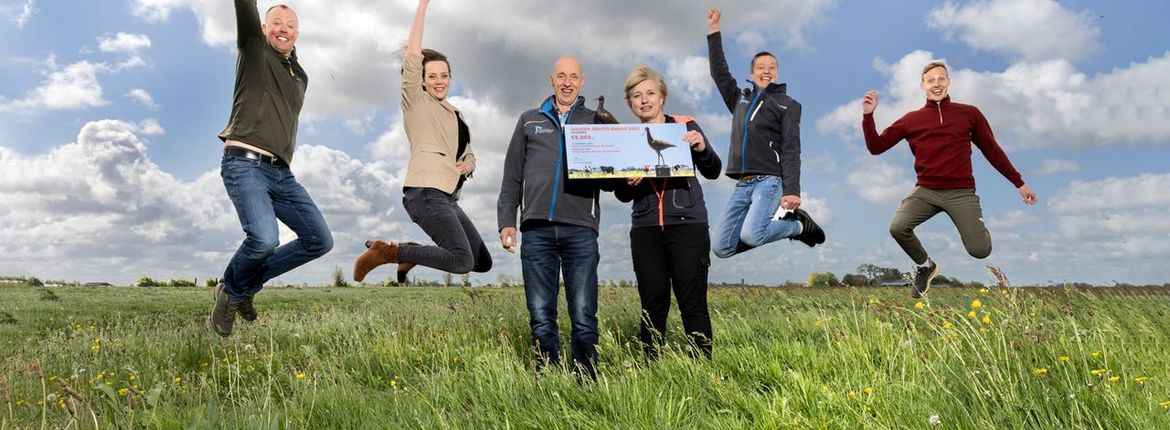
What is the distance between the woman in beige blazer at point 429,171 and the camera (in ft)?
20.3

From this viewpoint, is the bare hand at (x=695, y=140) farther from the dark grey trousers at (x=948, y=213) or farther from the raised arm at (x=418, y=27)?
the dark grey trousers at (x=948, y=213)

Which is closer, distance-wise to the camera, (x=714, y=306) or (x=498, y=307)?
(x=498, y=307)

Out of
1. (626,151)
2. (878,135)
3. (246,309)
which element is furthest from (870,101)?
(246,309)

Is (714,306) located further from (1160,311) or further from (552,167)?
(552,167)

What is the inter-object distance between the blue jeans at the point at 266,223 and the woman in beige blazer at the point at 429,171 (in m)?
0.52

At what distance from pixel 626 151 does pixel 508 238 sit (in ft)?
3.46

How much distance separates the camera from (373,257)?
21.2 ft

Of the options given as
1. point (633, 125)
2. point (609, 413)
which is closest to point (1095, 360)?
point (609, 413)

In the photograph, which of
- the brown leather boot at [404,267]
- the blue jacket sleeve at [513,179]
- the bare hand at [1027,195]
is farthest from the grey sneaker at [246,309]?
the bare hand at [1027,195]

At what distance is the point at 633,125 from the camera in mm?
5500

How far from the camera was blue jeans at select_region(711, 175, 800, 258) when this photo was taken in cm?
657

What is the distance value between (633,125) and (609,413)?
2.32 meters

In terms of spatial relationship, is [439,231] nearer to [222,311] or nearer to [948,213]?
[222,311]

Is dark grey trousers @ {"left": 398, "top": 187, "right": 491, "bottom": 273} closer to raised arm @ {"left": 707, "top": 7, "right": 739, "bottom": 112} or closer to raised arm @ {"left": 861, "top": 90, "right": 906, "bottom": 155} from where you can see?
raised arm @ {"left": 707, "top": 7, "right": 739, "bottom": 112}
